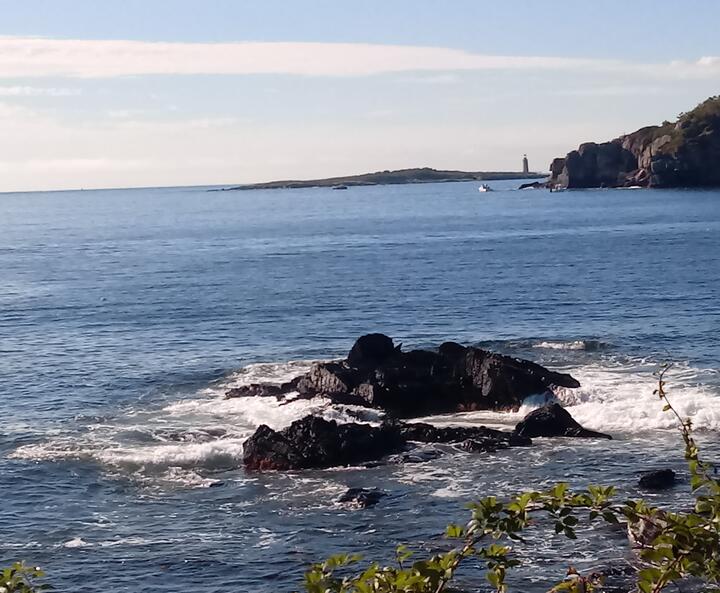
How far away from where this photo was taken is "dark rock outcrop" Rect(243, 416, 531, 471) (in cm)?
3662

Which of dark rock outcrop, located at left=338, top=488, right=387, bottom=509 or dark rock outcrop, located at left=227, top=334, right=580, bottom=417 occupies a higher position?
dark rock outcrop, located at left=227, top=334, right=580, bottom=417

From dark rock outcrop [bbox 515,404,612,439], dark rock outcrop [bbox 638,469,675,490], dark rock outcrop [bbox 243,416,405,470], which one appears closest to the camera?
dark rock outcrop [bbox 638,469,675,490]

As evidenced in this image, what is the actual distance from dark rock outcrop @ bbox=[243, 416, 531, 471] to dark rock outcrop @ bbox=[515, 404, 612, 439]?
92 centimetres

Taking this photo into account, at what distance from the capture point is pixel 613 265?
97625 mm

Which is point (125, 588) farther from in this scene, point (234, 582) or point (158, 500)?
point (158, 500)

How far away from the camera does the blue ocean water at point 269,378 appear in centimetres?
2941

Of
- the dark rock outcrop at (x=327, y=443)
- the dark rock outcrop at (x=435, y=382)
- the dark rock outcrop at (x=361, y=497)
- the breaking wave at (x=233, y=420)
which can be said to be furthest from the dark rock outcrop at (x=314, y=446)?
the dark rock outcrop at (x=435, y=382)

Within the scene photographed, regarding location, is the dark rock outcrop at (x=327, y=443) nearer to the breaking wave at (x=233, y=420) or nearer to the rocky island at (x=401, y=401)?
the rocky island at (x=401, y=401)

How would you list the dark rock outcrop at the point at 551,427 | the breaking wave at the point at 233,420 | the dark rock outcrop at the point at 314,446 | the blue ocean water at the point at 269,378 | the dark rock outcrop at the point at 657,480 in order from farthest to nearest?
the dark rock outcrop at the point at 551,427 → the breaking wave at the point at 233,420 → the dark rock outcrop at the point at 314,446 → the dark rock outcrop at the point at 657,480 → the blue ocean water at the point at 269,378

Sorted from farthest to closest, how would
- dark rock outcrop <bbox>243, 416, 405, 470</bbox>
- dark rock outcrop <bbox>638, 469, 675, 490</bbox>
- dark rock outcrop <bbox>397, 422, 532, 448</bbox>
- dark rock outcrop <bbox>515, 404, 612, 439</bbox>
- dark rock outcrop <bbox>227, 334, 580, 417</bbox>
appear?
dark rock outcrop <bbox>227, 334, 580, 417</bbox> < dark rock outcrop <bbox>515, 404, 612, 439</bbox> < dark rock outcrop <bbox>397, 422, 532, 448</bbox> < dark rock outcrop <bbox>243, 416, 405, 470</bbox> < dark rock outcrop <bbox>638, 469, 675, 490</bbox>

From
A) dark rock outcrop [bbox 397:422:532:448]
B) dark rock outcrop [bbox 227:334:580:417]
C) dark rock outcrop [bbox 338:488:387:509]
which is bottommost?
dark rock outcrop [bbox 338:488:387:509]

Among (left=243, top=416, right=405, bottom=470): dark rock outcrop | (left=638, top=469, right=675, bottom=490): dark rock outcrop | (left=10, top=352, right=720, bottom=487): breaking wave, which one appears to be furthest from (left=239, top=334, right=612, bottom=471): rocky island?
(left=638, top=469, right=675, bottom=490): dark rock outcrop

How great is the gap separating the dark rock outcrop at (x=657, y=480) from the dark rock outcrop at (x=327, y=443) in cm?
643

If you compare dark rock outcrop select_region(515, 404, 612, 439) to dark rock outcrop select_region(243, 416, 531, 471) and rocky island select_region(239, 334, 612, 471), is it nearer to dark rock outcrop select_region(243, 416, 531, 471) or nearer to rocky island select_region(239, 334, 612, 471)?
rocky island select_region(239, 334, 612, 471)
